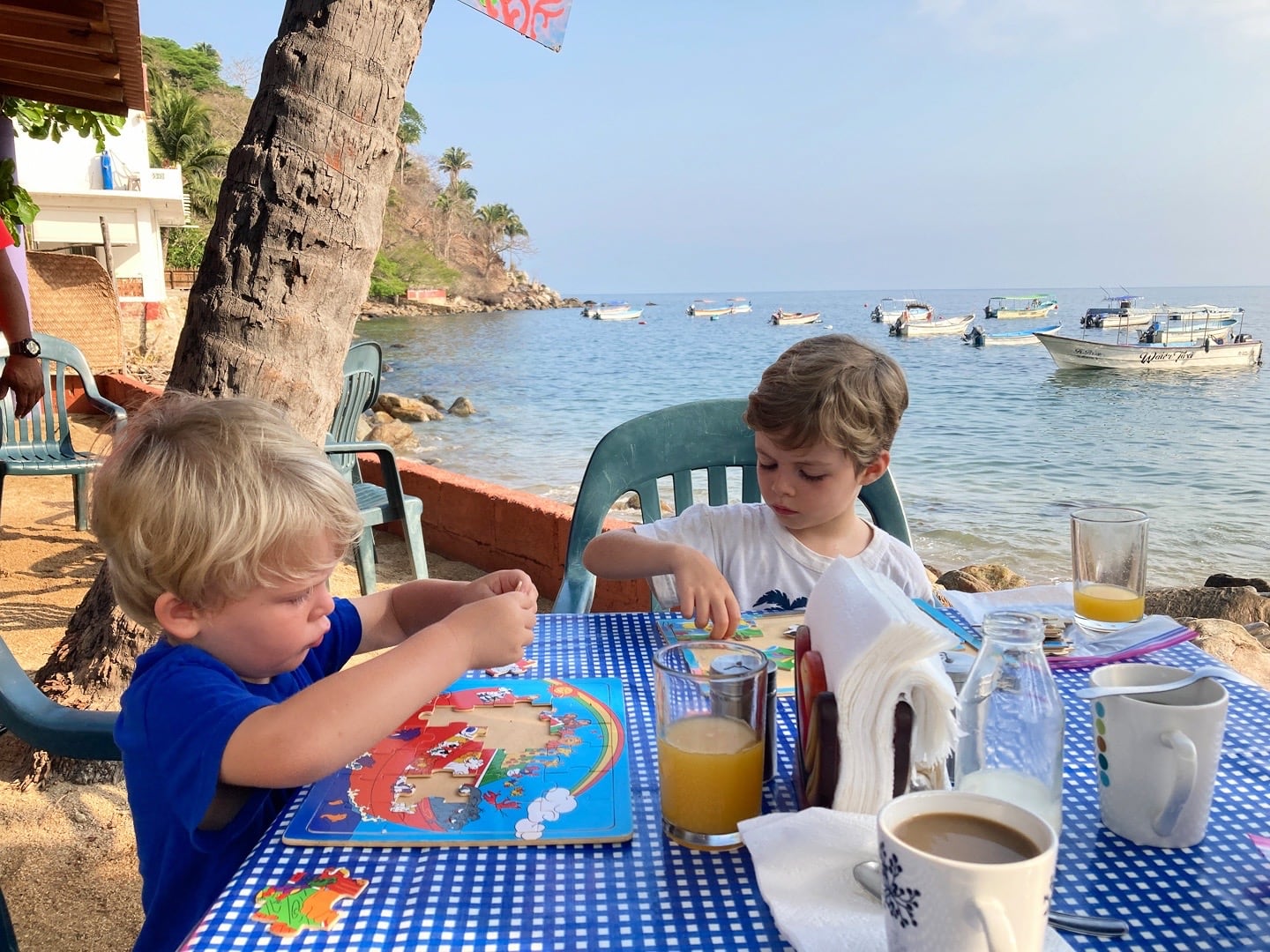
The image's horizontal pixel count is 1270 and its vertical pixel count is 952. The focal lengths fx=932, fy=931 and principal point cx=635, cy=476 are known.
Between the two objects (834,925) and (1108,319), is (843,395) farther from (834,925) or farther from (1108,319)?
(1108,319)

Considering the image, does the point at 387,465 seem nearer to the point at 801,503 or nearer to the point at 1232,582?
the point at 801,503

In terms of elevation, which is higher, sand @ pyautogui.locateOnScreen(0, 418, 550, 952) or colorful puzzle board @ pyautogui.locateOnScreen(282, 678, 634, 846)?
colorful puzzle board @ pyautogui.locateOnScreen(282, 678, 634, 846)

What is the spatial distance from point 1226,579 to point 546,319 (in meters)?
71.2

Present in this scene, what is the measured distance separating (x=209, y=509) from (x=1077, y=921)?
960mm

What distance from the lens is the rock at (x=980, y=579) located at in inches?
228

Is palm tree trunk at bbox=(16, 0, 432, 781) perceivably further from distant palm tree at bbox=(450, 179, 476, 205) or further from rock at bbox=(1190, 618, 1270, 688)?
distant palm tree at bbox=(450, 179, 476, 205)

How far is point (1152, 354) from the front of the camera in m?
27.0

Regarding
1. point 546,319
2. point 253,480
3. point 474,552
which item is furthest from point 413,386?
point 546,319

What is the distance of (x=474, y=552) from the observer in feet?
16.9

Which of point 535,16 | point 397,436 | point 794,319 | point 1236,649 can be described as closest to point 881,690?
point 535,16

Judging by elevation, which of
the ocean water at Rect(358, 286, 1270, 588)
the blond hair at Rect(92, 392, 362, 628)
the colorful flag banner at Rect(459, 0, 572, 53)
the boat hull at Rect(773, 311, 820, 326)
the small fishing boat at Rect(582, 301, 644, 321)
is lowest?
the ocean water at Rect(358, 286, 1270, 588)

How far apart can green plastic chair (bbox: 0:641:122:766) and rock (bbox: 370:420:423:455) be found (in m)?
12.7

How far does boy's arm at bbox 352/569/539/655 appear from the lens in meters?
1.54

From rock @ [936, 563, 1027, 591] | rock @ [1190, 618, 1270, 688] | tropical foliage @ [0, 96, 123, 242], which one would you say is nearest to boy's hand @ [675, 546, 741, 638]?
rock @ [1190, 618, 1270, 688]
